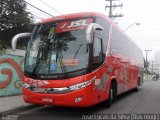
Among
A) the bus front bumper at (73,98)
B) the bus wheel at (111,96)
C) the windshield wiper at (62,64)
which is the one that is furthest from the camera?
the bus wheel at (111,96)

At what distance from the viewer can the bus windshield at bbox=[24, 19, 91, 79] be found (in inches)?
357

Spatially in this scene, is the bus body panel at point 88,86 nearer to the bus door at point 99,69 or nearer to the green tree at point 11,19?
the bus door at point 99,69

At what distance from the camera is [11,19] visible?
30.5 meters

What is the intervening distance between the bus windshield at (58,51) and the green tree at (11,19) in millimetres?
21268

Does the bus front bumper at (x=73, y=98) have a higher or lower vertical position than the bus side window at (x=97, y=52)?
lower

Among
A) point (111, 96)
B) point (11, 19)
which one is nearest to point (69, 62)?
point (111, 96)

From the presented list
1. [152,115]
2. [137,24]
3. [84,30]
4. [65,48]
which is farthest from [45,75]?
[137,24]

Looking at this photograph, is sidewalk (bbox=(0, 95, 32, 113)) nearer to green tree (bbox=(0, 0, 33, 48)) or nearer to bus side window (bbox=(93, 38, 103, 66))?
bus side window (bbox=(93, 38, 103, 66))

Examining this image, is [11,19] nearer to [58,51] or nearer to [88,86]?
[58,51]

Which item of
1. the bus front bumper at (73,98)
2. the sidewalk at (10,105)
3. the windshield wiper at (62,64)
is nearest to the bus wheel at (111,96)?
the bus front bumper at (73,98)

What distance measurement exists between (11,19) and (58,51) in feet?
73.7

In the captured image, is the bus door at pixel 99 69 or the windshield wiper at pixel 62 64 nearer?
the windshield wiper at pixel 62 64

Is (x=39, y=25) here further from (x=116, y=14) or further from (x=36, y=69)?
(x=116, y=14)

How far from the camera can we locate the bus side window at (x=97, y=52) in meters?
9.44
